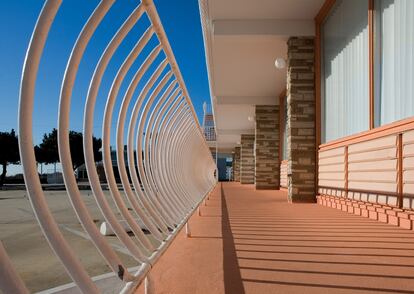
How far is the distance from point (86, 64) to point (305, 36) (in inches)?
317

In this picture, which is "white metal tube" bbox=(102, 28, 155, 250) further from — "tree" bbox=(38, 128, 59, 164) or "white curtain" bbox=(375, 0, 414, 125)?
"white curtain" bbox=(375, 0, 414, 125)

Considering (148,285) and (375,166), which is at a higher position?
(375,166)

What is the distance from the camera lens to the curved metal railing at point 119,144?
1.06 m

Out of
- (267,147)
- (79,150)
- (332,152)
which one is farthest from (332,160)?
(267,147)

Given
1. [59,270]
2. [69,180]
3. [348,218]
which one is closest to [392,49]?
[348,218]

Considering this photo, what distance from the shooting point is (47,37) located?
107cm

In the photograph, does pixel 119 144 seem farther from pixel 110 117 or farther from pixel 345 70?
pixel 345 70

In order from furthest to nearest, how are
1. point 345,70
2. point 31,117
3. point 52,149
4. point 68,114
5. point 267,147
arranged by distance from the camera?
point 267,147, point 52,149, point 345,70, point 68,114, point 31,117

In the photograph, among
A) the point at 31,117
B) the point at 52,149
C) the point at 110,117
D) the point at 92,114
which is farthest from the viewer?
the point at 52,149

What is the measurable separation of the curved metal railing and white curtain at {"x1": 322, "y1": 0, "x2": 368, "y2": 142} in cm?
375

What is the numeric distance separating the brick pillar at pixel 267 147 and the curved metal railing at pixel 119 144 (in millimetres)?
13719

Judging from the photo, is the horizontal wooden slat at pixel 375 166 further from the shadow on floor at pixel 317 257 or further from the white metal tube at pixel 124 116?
the white metal tube at pixel 124 116

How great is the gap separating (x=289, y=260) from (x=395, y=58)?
3.47m

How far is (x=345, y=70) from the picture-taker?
7414 mm
